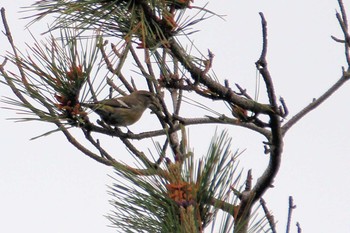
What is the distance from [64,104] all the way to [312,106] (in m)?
1.02

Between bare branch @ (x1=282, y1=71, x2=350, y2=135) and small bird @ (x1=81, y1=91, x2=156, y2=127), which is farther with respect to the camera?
small bird @ (x1=81, y1=91, x2=156, y2=127)

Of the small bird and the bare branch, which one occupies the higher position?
the small bird

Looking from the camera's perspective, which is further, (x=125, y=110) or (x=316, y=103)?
(x=125, y=110)

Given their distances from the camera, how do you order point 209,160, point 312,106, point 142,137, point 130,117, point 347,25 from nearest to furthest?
point 209,160 → point 347,25 → point 312,106 → point 142,137 → point 130,117

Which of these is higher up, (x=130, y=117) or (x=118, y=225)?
(x=130, y=117)

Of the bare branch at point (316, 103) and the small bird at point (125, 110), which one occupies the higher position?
the small bird at point (125, 110)

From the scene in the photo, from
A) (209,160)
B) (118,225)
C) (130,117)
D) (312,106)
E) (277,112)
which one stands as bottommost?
(118,225)

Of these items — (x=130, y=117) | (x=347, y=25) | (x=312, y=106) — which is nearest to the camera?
(x=347, y=25)

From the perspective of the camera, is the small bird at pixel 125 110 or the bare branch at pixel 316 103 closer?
the bare branch at pixel 316 103

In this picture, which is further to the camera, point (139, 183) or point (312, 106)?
point (312, 106)

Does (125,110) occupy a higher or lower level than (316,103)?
higher

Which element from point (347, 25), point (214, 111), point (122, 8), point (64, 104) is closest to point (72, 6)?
point (122, 8)

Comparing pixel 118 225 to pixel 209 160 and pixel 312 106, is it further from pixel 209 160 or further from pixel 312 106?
pixel 312 106

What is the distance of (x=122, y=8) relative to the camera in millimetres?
2785
